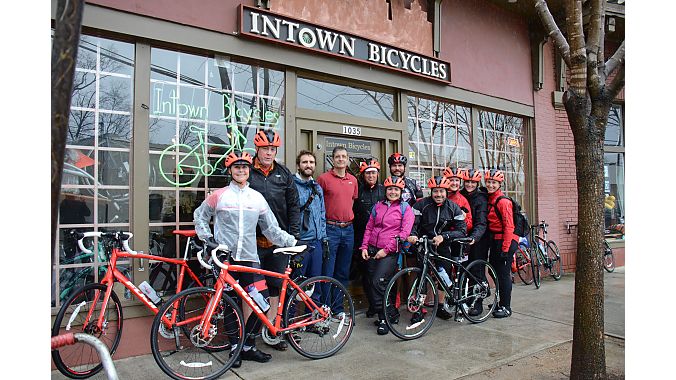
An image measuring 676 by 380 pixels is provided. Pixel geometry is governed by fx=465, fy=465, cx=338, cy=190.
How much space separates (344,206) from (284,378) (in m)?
2.11

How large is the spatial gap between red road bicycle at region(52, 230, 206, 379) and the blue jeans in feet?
6.39

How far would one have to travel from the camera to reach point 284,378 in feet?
12.8

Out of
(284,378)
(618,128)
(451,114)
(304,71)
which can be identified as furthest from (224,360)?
(618,128)

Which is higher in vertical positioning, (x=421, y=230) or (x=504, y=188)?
(x=504, y=188)

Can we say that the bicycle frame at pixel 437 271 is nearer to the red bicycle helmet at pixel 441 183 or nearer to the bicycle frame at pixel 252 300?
the red bicycle helmet at pixel 441 183

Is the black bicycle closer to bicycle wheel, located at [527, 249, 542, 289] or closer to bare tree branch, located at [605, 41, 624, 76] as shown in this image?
bicycle wheel, located at [527, 249, 542, 289]

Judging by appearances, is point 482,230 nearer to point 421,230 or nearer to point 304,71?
point 421,230

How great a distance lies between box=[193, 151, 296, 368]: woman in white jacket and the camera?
13.7ft

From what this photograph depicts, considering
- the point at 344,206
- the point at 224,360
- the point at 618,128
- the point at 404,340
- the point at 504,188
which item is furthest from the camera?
the point at 618,128

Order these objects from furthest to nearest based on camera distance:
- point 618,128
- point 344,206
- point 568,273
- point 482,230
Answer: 1. point 618,128
2. point 568,273
3. point 482,230
4. point 344,206

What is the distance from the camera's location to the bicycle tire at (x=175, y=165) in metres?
4.68

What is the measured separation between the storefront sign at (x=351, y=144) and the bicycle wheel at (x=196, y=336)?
103 inches

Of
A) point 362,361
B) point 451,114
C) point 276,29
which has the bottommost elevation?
point 362,361

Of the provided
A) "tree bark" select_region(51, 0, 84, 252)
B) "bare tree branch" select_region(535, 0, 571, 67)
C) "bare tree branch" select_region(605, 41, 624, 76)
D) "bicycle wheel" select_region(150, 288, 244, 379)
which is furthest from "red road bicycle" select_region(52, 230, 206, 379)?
"bare tree branch" select_region(605, 41, 624, 76)
